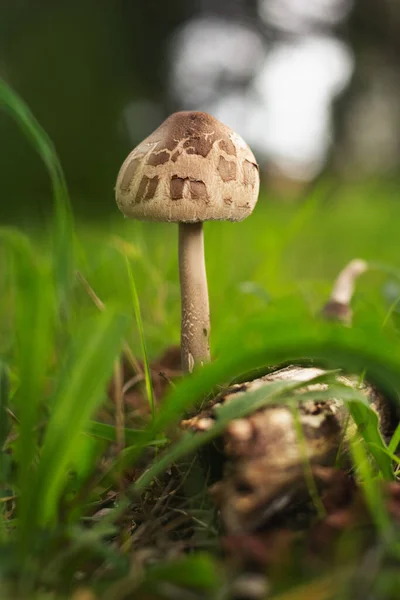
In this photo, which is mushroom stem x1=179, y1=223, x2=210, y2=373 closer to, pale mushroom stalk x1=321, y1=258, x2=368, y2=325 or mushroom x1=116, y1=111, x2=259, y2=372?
mushroom x1=116, y1=111, x2=259, y2=372

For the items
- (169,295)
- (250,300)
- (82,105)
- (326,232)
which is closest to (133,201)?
(250,300)

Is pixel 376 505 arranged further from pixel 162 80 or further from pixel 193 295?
pixel 162 80

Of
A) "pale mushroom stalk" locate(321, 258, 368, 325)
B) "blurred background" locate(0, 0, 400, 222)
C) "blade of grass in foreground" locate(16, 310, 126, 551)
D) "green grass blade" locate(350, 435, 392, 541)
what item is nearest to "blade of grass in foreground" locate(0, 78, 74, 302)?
"blade of grass in foreground" locate(16, 310, 126, 551)

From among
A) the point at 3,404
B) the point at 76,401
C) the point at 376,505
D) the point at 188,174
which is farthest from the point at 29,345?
the point at 188,174

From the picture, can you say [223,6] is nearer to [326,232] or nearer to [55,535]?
[326,232]

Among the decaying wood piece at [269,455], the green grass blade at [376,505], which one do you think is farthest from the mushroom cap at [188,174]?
the green grass blade at [376,505]

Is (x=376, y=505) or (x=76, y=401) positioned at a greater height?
(x=76, y=401)

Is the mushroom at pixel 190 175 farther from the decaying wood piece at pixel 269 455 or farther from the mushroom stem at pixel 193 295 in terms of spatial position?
the decaying wood piece at pixel 269 455

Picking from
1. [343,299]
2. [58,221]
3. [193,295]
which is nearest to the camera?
[58,221]
